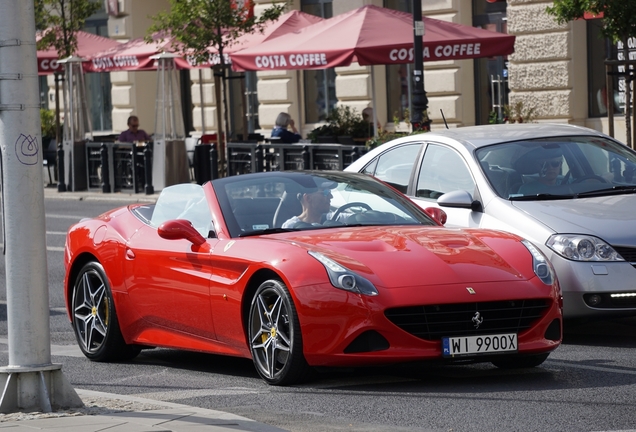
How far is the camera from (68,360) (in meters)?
9.23

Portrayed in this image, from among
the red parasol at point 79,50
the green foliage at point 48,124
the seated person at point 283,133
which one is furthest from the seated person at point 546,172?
the green foliage at point 48,124

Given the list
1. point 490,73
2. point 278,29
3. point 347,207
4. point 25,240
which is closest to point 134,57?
point 278,29

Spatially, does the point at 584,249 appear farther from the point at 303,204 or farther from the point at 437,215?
the point at 303,204

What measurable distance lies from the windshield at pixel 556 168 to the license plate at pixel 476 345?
242 cm

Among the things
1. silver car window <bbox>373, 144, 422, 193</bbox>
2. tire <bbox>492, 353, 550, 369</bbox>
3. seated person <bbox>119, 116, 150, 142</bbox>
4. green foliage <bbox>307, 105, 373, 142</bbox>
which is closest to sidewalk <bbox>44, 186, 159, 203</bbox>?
seated person <bbox>119, 116, 150, 142</bbox>

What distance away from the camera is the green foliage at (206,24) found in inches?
980

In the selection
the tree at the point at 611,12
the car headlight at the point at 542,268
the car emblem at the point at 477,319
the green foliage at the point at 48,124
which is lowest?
the car emblem at the point at 477,319

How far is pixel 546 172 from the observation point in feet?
32.6

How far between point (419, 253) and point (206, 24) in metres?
17.9

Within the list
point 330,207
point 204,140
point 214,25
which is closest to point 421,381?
point 330,207

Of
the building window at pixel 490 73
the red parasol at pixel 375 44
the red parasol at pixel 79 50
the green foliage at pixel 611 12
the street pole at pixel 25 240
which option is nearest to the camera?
the street pole at pixel 25 240

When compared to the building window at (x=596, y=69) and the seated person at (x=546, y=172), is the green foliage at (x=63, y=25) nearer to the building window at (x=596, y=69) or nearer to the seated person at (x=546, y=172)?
the building window at (x=596, y=69)

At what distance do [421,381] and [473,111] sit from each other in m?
19.4

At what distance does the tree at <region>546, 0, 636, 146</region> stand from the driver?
340 inches
